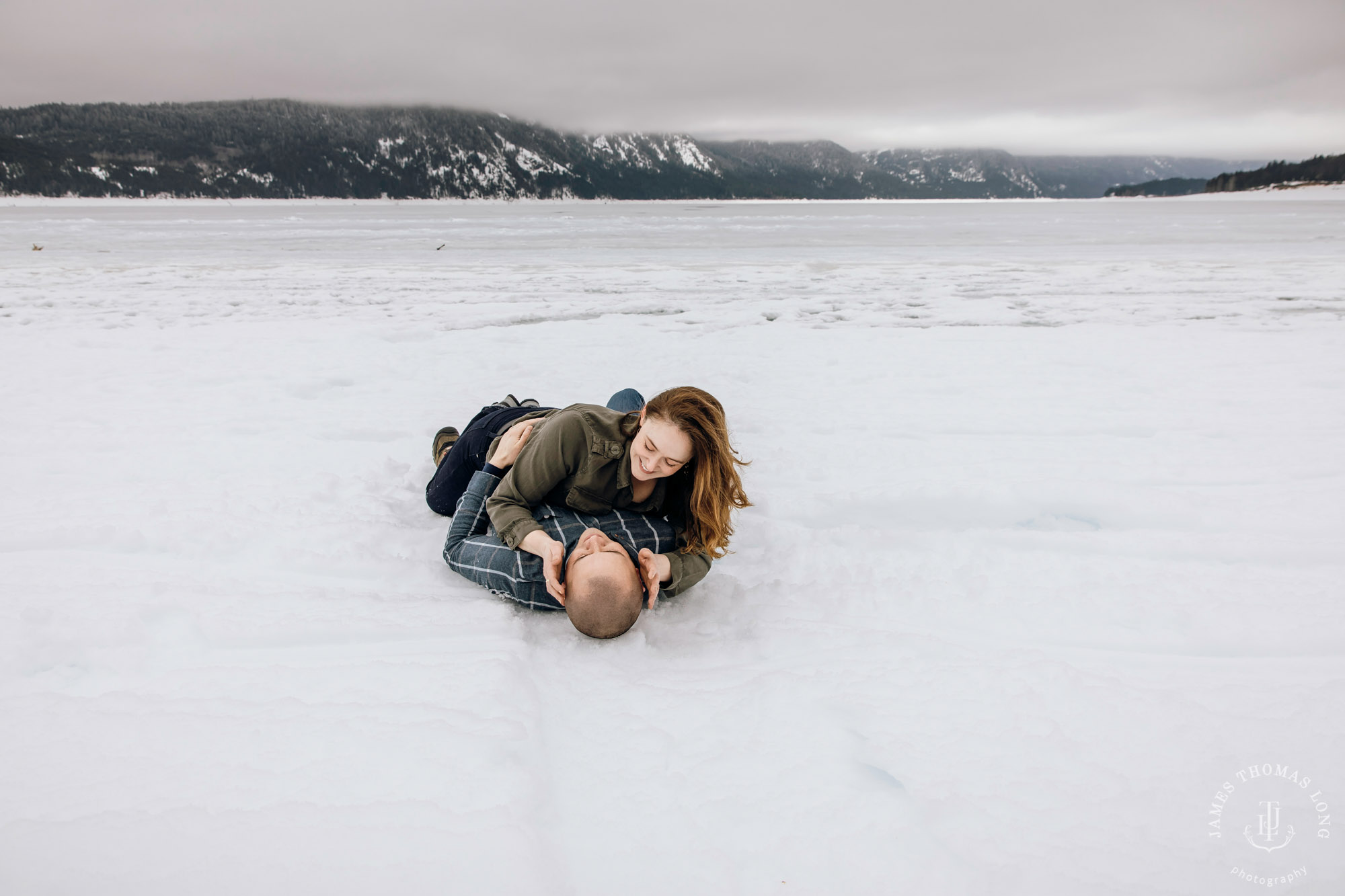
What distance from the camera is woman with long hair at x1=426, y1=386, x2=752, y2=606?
2.21m

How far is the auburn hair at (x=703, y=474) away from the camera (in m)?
2.21

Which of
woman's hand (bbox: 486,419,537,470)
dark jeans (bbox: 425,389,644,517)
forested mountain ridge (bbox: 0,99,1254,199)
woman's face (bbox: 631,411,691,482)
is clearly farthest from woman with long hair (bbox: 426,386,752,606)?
forested mountain ridge (bbox: 0,99,1254,199)

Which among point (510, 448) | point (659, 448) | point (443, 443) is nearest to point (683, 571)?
point (659, 448)

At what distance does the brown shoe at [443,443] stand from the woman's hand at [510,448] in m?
0.78

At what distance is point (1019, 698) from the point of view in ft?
6.70

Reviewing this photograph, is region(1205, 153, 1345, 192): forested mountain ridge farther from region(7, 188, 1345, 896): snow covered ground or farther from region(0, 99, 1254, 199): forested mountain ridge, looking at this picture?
region(0, 99, 1254, 199): forested mountain ridge

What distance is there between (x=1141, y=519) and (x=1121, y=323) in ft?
16.8

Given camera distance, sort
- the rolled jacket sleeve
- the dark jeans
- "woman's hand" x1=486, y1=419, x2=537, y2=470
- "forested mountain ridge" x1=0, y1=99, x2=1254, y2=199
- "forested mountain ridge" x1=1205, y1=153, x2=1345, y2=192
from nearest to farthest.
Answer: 1. the rolled jacket sleeve
2. "woman's hand" x1=486, y1=419, x2=537, y2=470
3. the dark jeans
4. "forested mountain ridge" x1=1205, y1=153, x2=1345, y2=192
5. "forested mountain ridge" x1=0, y1=99, x2=1254, y2=199

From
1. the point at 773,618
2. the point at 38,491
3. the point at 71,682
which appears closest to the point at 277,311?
the point at 38,491

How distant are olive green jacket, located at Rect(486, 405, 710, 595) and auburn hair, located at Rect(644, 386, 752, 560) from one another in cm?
9

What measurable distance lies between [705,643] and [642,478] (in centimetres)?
62

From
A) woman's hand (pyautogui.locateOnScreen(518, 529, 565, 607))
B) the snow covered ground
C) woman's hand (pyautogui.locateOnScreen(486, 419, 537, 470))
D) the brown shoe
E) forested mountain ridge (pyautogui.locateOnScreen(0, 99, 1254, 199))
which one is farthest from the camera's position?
forested mountain ridge (pyautogui.locateOnScreen(0, 99, 1254, 199))

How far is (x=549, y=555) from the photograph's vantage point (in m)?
2.19

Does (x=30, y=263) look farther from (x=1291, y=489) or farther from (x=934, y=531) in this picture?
(x=1291, y=489)
